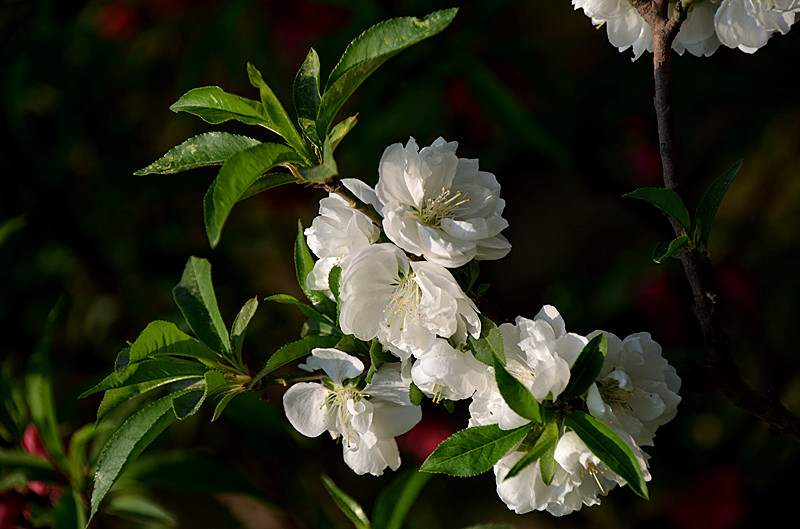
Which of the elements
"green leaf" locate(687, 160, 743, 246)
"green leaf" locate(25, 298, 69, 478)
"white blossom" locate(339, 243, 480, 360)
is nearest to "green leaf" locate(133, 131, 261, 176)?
"white blossom" locate(339, 243, 480, 360)

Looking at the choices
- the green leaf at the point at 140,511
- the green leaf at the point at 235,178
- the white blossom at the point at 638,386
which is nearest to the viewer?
the green leaf at the point at 235,178

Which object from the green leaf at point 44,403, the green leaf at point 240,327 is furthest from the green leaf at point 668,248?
the green leaf at point 44,403

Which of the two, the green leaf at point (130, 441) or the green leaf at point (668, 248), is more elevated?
the green leaf at point (130, 441)

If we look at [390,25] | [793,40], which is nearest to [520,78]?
[793,40]

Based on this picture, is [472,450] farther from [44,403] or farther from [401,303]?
[44,403]

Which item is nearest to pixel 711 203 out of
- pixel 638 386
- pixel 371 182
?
pixel 638 386

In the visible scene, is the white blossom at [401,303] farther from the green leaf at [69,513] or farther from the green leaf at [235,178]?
the green leaf at [69,513]

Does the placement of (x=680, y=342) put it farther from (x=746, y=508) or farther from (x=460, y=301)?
(x=460, y=301)

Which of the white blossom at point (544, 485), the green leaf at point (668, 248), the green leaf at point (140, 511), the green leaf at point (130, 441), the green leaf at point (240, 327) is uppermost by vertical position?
the green leaf at point (240, 327)
